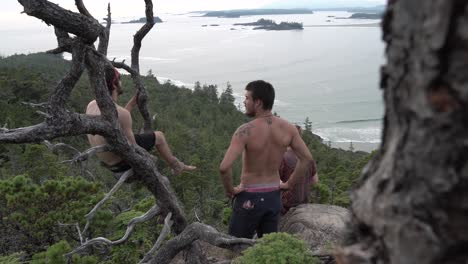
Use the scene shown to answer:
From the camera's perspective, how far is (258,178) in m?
4.06

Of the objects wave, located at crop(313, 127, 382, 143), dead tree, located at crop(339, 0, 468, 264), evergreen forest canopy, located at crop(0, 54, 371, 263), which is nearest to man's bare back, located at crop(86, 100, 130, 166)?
evergreen forest canopy, located at crop(0, 54, 371, 263)

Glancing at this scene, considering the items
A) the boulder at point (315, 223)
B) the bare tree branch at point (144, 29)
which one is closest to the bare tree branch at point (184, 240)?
the boulder at point (315, 223)

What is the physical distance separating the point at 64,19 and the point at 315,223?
322 cm

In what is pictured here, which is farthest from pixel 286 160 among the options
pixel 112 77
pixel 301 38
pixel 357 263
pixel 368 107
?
pixel 301 38

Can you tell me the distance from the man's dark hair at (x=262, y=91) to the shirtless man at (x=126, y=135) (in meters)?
1.00

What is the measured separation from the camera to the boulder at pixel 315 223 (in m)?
4.51

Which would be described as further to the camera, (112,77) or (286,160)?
(286,160)

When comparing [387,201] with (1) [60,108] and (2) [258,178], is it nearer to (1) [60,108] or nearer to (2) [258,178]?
(1) [60,108]

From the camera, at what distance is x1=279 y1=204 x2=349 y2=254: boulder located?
4510mm

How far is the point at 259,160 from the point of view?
3.93m

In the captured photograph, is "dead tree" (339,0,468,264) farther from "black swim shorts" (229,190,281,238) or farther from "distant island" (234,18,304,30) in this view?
"distant island" (234,18,304,30)

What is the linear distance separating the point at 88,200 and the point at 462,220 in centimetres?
613

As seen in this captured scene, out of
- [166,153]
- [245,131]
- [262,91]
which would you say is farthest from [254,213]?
[262,91]

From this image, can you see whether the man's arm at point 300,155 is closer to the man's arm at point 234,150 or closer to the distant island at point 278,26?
the man's arm at point 234,150
